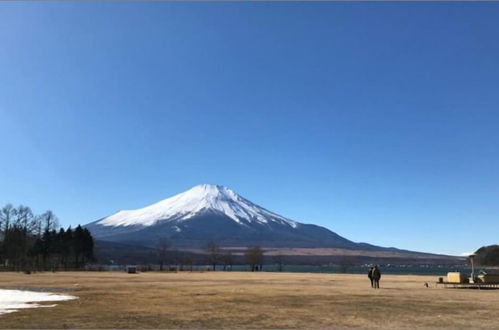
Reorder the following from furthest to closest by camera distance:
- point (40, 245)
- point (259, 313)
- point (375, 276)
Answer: point (40, 245), point (375, 276), point (259, 313)

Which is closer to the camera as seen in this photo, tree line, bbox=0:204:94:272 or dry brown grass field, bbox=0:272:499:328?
dry brown grass field, bbox=0:272:499:328

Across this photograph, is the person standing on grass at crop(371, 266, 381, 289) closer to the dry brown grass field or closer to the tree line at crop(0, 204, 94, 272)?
the dry brown grass field

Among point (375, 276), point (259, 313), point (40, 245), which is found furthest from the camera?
point (40, 245)

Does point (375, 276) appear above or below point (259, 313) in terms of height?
above

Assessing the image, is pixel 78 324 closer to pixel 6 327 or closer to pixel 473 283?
pixel 6 327

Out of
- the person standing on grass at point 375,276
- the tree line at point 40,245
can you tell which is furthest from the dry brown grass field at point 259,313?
the tree line at point 40,245

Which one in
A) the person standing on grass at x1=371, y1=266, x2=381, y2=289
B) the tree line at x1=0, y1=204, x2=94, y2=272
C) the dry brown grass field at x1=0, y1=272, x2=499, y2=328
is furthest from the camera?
the tree line at x1=0, y1=204, x2=94, y2=272

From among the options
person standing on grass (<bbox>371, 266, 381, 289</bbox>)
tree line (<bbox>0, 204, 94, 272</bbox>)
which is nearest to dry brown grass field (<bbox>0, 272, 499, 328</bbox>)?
person standing on grass (<bbox>371, 266, 381, 289</bbox>)

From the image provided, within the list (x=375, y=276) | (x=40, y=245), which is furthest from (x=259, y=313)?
(x=40, y=245)

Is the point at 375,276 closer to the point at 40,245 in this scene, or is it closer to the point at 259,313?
the point at 259,313

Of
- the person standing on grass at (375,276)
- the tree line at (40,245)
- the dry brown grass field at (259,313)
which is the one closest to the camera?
the dry brown grass field at (259,313)

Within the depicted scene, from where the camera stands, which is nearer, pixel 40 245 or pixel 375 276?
pixel 375 276

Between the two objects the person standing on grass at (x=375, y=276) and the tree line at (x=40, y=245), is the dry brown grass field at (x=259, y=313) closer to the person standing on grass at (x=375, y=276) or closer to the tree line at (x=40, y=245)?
the person standing on grass at (x=375, y=276)

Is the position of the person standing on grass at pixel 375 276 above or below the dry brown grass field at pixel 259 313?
above
